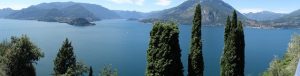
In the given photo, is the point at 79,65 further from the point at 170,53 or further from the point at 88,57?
the point at 88,57

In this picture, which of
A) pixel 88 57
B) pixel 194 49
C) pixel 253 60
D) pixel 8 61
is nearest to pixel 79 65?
pixel 8 61

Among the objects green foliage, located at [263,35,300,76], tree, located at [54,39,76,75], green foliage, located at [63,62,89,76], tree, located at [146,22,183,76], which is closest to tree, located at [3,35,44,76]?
tree, located at [54,39,76,75]

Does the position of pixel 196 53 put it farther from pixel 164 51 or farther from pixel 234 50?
pixel 164 51

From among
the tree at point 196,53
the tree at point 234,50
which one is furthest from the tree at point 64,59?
the tree at point 234,50

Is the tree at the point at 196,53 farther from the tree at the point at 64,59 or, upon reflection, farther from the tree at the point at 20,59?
the tree at the point at 20,59

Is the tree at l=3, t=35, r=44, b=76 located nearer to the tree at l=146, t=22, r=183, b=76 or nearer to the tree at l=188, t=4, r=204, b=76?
the tree at l=146, t=22, r=183, b=76
